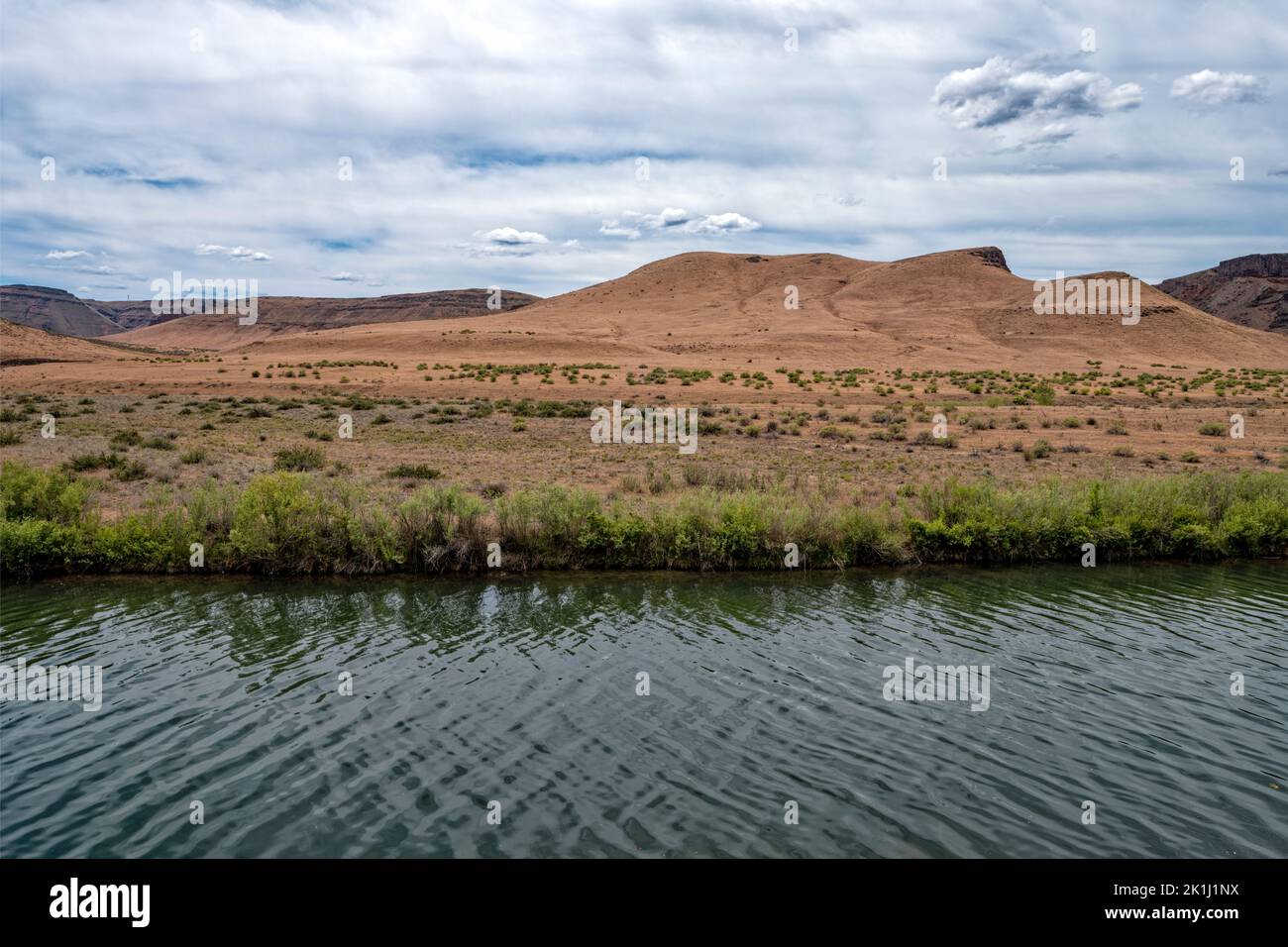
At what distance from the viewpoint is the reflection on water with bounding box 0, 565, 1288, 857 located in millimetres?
7699

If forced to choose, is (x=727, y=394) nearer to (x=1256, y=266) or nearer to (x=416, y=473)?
(x=416, y=473)

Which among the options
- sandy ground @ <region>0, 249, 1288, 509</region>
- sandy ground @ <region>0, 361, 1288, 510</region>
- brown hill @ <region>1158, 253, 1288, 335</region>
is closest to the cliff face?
brown hill @ <region>1158, 253, 1288, 335</region>

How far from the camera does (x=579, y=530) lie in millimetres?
18078

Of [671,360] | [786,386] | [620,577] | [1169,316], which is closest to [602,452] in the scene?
[620,577]

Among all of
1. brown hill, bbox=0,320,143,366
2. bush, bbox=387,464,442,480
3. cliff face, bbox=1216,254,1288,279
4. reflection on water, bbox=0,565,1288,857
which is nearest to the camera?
reflection on water, bbox=0,565,1288,857

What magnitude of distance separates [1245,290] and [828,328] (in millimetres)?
115440

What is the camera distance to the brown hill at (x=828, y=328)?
9138 centimetres

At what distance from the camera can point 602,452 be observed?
31.8 metres

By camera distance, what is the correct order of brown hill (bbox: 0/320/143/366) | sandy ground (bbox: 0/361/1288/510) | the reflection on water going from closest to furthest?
the reflection on water < sandy ground (bbox: 0/361/1288/510) < brown hill (bbox: 0/320/143/366)

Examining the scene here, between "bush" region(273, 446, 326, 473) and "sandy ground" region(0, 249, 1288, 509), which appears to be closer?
"bush" region(273, 446, 326, 473)

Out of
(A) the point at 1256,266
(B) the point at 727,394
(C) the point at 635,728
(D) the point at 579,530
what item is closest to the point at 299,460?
(D) the point at 579,530

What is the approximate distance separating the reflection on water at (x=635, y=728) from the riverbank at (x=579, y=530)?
4.62 ft

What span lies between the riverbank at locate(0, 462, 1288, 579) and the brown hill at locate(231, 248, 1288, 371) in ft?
202

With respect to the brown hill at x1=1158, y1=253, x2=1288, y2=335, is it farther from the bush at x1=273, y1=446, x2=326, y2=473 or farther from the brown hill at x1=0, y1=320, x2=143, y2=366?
the brown hill at x1=0, y1=320, x2=143, y2=366
